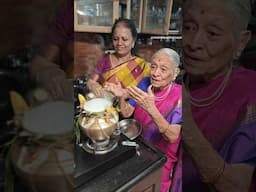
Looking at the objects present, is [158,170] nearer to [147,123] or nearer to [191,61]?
[147,123]

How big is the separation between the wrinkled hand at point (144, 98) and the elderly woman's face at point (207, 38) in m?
0.17

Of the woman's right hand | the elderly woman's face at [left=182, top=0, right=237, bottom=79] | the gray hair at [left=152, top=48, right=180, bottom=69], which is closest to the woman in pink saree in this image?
the elderly woman's face at [left=182, top=0, right=237, bottom=79]

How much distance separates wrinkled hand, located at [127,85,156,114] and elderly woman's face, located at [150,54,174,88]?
0.03m

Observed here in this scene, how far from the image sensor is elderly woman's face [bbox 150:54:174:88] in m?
0.65

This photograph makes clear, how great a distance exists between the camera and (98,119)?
650 mm

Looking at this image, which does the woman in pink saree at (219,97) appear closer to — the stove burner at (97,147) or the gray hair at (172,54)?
the gray hair at (172,54)

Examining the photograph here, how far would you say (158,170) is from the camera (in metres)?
0.70

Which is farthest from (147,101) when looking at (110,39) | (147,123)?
(110,39)

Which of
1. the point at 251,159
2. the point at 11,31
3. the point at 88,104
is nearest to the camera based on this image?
the point at 11,31

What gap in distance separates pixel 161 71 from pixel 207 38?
26cm

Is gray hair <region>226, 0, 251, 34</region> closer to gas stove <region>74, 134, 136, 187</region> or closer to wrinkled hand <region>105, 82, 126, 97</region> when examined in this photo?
wrinkled hand <region>105, 82, 126, 97</region>

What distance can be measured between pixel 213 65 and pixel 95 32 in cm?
25

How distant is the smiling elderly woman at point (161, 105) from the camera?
63 centimetres

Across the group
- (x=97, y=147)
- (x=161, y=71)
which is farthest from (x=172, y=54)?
(x=97, y=147)
